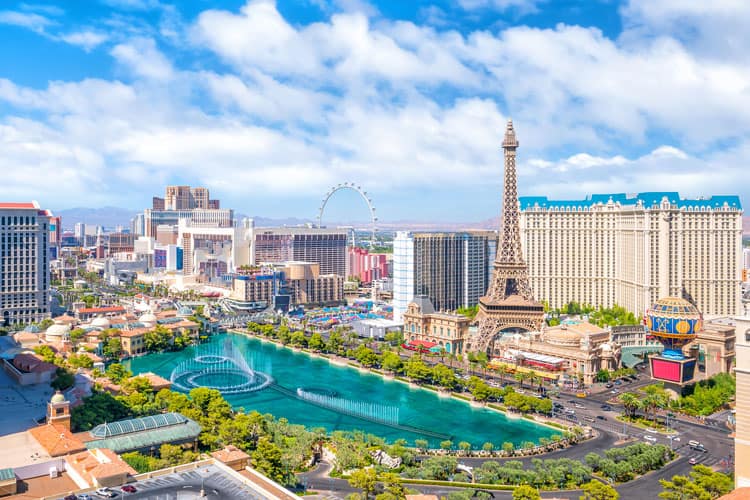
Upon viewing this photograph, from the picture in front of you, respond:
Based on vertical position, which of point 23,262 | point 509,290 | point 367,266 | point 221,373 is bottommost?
point 221,373

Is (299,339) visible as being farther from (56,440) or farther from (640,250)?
(56,440)

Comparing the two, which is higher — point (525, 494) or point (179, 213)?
point (179, 213)

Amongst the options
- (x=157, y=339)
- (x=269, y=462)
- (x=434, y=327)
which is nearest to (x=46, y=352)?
(x=157, y=339)

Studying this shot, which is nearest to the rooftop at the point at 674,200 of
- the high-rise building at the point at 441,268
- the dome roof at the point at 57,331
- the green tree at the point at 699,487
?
the high-rise building at the point at 441,268

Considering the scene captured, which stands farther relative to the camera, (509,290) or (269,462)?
(509,290)

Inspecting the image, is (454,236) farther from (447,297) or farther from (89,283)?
(89,283)

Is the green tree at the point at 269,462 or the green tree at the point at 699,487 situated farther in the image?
the green tree at the point at 269,462

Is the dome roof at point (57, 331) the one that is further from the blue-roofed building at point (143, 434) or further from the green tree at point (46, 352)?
the blue-roofed building at point (143, 434)

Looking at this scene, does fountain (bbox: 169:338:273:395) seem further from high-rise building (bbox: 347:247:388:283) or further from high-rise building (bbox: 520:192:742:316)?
high-rise building (bbox: 347:247:388:283)

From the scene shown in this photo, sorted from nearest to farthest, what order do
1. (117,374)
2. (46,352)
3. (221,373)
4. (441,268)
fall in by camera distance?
(117,374) < (46,352) < (221,373) < (441,268)
